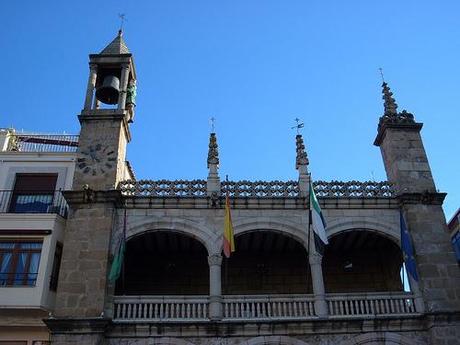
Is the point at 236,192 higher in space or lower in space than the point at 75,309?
higher

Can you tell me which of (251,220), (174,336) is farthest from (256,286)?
(174,336)

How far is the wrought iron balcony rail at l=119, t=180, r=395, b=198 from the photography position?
20.7 meters

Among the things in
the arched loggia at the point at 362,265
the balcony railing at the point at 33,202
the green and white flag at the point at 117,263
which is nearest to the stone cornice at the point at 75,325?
the green and white flag at the point at 117,263

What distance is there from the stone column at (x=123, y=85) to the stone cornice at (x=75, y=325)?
9.02 metres

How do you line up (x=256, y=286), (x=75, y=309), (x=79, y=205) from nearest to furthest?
(x=75, y=309) → (x=79, y=205) → (x=256, y=286)

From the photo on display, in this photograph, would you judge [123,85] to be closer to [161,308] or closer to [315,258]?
[161,308]

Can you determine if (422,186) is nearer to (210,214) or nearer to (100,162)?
(210,214)

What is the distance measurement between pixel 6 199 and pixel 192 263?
7491 mm

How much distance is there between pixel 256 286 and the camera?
22031 millimetres

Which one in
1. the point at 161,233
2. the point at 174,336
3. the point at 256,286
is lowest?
the point at 174,336

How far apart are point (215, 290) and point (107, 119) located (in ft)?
26.8

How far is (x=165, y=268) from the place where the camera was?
22.4 metres

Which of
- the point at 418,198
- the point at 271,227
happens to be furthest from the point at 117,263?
the point at 418,198

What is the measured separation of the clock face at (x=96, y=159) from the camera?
20578 mm
